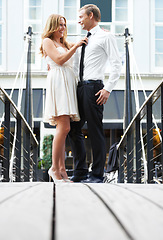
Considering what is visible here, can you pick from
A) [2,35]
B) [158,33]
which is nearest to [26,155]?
[2,35]

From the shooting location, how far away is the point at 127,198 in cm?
76

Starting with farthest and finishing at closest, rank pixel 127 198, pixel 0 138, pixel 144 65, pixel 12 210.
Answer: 1. pixel 0 138
2. pixel 144 65
3. pixel 127 198
4. pixel 12 210

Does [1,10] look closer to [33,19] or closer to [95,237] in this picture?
[33,19]

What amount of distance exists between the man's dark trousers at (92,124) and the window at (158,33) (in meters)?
7.47

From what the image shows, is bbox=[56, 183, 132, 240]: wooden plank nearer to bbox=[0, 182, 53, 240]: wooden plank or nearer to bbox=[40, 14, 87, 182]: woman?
bbox=[0, 182, 53, 240]: wooden plank

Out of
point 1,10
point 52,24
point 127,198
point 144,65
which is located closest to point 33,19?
point 1,10

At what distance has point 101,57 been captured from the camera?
9.02 feet

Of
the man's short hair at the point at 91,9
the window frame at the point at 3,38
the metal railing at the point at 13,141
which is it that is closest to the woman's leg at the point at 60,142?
the metal railing at the point at 13,141

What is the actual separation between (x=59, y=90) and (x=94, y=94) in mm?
213

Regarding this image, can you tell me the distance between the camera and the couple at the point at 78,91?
2.63 metres

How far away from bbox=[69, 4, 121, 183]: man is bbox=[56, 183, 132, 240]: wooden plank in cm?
194

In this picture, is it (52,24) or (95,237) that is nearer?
(95,237)

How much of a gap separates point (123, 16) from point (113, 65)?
7.81 m

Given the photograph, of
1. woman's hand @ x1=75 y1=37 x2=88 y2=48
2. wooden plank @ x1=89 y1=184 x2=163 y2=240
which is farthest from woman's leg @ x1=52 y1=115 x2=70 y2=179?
wooden plank @ x1=89 y1=184 x2=163 y2=240
